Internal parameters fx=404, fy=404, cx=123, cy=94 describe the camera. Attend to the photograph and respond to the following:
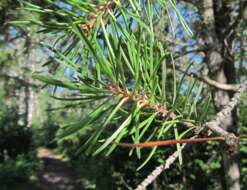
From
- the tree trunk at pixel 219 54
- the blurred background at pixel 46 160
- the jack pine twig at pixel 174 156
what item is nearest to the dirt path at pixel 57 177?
the blurred background at pixel 46 160

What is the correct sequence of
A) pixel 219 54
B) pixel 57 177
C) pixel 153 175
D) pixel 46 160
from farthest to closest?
pixel 46 160 < pixel 57 177 < pixel 219 54 < pixel 153 175

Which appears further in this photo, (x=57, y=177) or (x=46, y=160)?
(x=46, y=160)

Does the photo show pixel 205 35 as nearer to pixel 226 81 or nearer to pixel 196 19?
pixel 226 81

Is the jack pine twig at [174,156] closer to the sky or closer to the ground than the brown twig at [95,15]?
closer to the ground

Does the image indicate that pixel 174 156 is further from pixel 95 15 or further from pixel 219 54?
pixel 219 54

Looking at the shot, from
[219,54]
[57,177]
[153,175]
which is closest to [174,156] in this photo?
[153,175]

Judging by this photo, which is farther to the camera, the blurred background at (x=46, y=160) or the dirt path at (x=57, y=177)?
the dirt path at (x=57, y=177)

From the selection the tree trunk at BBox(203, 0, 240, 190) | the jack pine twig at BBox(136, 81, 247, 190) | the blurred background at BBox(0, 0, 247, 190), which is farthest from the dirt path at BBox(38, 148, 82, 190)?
the jack pine twig at BBox(136, 81, 247, 190)

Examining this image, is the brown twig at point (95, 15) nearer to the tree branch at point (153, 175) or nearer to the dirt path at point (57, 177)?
→ the tree branch at point (153, 175)

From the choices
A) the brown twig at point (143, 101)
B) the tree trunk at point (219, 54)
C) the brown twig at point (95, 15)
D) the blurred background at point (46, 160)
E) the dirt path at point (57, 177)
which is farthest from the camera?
the dirt path at point (57, 177)
